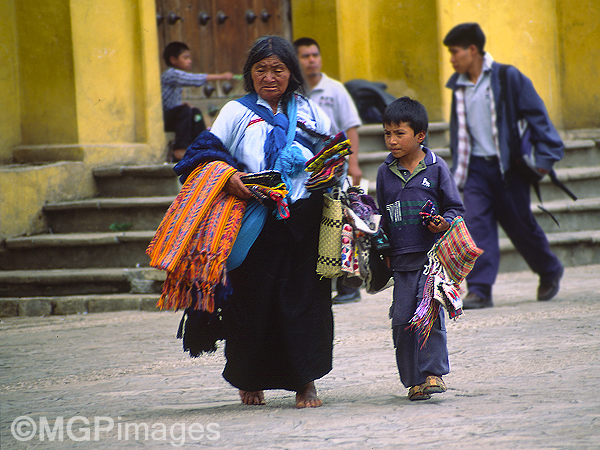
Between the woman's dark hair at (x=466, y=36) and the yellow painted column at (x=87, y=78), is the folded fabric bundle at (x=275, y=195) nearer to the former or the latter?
the woman's dark hair at (x=466, y=36)

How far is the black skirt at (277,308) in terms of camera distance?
11.8 ft

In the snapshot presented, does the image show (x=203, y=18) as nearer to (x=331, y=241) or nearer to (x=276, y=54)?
(x=276, y=54)

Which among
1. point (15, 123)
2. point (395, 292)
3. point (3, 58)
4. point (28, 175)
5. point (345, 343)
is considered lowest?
point (345, 343)

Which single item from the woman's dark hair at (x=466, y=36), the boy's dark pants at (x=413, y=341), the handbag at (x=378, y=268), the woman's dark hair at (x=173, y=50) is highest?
the woman's dark hair at (x=173, y=50)

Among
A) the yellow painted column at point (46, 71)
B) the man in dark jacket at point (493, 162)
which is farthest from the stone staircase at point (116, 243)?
the man in dark jacket at point (493, 162)

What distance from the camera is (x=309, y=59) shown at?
6.61m

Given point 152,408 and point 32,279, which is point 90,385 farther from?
point 32,279

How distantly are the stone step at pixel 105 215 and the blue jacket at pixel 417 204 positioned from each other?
4117 millimetres

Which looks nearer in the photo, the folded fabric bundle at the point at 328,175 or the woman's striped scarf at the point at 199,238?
the woman's striped scarf at the point at 199,238

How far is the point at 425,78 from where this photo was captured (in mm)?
9555

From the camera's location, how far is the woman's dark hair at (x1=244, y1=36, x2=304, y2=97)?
3.65 metres

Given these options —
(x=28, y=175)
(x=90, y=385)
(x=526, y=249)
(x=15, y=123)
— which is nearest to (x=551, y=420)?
(x=90, y=385)

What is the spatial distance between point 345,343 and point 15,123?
16.5 feet

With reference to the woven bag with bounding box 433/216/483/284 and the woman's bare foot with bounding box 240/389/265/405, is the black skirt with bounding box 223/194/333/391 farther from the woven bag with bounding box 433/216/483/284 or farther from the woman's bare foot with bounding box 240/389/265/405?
the woven bag with bounding box 433/216/483/284
